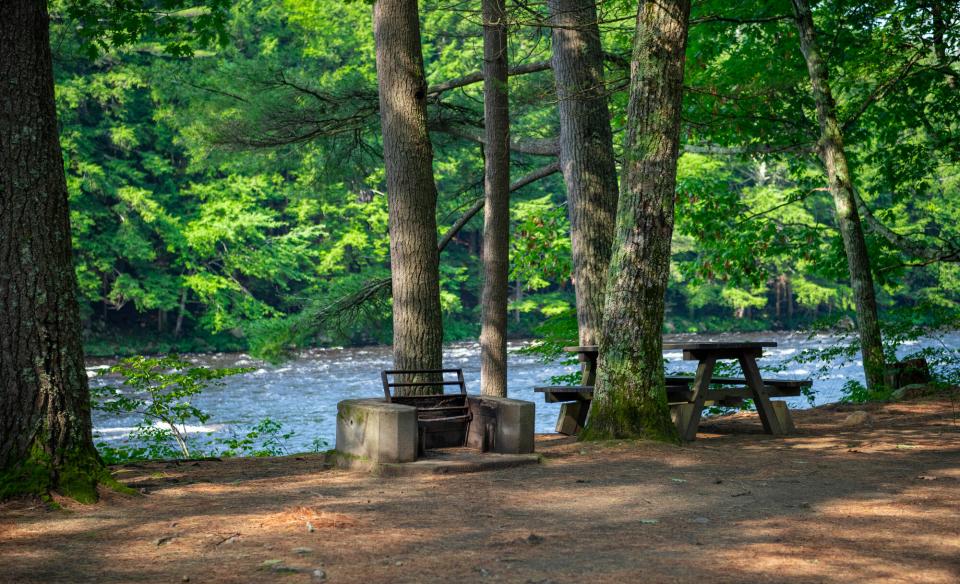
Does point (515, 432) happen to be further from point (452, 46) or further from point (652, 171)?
point (452, 46)

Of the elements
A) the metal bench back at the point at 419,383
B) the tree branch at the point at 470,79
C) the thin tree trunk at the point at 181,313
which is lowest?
the metal bench back at the point at 419,383

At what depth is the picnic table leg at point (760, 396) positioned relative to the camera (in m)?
8.66

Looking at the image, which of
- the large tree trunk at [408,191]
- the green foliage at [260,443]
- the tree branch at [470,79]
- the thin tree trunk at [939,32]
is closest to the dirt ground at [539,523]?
the large tree trunk at [408,191]

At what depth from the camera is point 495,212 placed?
12.1m

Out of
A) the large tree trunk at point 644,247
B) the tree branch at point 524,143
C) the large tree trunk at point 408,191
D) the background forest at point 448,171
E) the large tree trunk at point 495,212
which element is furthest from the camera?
the tree branch at point 524,143

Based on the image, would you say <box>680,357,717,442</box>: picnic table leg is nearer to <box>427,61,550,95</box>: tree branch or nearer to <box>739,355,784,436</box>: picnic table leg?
<box>739,355,784,436</box>: picnic table leg

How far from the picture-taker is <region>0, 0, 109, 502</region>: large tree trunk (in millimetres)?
5520

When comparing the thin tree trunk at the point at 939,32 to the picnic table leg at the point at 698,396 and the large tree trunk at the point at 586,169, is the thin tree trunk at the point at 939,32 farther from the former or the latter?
the picnic table leg at the point at 698,396

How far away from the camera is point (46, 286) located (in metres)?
5.64

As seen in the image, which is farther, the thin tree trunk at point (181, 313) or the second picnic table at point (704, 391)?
the thin tree trunk at point (181, 313)

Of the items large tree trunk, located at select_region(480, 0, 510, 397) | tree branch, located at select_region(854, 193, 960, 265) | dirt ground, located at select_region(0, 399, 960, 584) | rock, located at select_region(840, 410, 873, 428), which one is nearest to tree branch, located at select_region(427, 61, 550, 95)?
large tree trunk, located at select_region(480, 0, 510, 397)

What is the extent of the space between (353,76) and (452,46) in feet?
94.7

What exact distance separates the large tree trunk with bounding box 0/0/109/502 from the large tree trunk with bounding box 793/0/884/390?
945 centimetres

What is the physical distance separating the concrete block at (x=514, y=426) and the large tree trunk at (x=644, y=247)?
0.79 m
